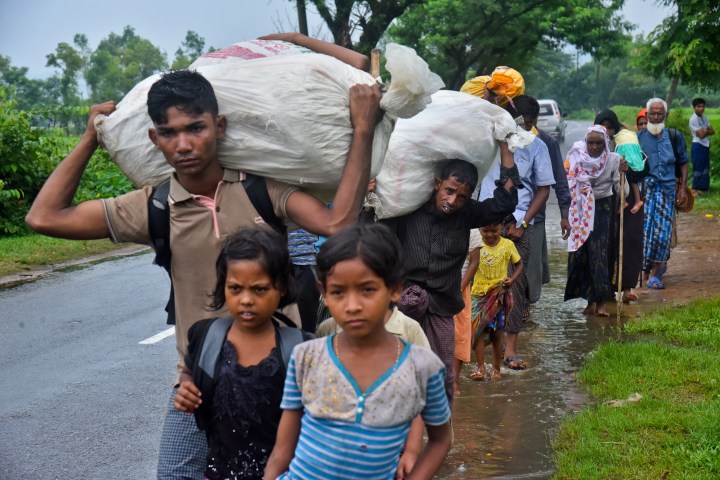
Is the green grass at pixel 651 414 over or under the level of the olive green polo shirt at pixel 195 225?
under

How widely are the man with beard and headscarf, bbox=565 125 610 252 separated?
4.22 m

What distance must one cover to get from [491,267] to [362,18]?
18.2 m

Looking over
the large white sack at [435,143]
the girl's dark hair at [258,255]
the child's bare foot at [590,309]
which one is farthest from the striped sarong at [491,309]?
the girl's dark hair at [258,255]

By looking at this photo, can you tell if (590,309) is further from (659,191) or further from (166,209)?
(166,209)

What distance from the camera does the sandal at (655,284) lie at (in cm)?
1058

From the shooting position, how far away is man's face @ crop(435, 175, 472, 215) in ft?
14.8

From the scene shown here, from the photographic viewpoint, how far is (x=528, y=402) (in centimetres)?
631

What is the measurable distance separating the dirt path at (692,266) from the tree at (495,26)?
15.0 m

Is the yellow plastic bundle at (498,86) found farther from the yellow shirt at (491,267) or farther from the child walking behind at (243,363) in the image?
the child walking behind at (243,363)

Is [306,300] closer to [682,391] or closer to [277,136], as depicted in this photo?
[277,136]

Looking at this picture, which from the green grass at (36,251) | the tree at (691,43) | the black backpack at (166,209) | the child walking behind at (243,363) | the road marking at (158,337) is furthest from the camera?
the tree at (691,43)

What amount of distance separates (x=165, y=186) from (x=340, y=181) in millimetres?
539

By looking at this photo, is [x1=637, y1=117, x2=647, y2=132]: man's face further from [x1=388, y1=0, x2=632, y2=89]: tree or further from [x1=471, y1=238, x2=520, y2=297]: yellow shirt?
[x1=388, y1=0, x2=632, y2=89]: tree

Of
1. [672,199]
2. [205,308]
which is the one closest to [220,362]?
[205,308]
